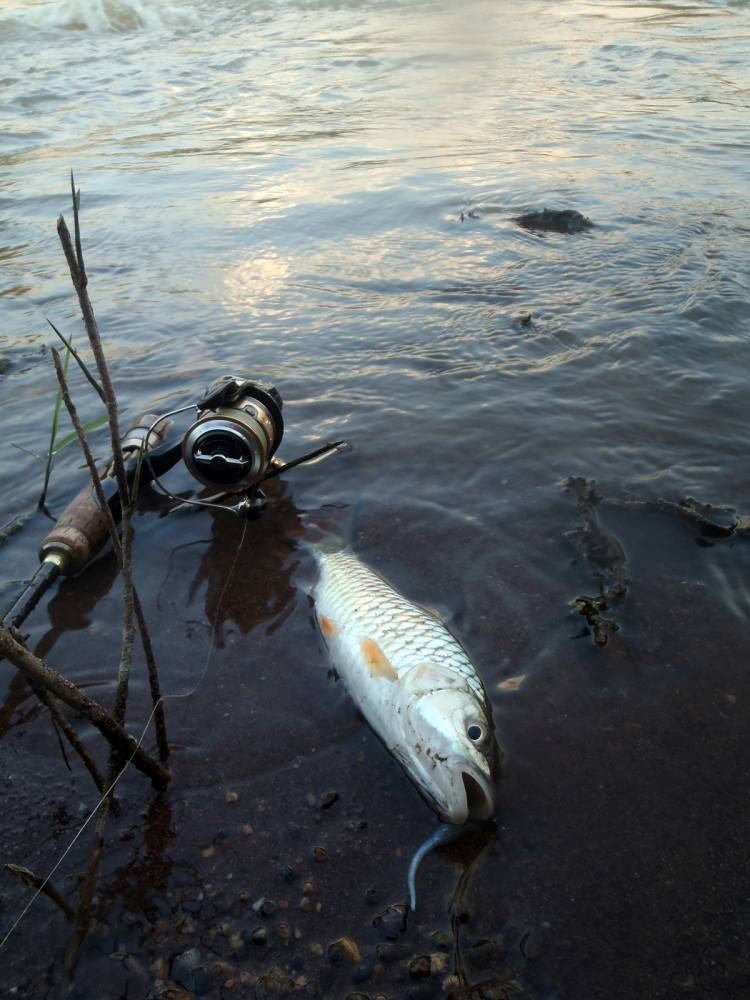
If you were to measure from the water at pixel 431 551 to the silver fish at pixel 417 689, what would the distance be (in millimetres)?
121

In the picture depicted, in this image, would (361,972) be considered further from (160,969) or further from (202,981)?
(160,969)

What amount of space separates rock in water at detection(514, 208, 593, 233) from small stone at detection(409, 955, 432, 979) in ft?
22.1

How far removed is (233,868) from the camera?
2.34 m

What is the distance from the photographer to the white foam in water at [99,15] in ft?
73.7

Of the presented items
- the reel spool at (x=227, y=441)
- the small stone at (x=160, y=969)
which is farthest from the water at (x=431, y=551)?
the reel spool at (x=227, y=441)

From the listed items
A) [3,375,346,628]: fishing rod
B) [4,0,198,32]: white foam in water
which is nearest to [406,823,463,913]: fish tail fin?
[3,375,346,628]: fishing rod

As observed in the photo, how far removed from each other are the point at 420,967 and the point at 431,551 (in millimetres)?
1882

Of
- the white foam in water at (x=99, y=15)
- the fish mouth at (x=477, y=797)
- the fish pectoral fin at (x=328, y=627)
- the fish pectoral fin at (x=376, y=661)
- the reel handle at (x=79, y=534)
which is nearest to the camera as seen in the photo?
the fish mouth at (x=477, y=797)

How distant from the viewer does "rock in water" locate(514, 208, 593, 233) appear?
24.4 feet

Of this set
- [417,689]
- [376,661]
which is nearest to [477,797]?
[417,689]

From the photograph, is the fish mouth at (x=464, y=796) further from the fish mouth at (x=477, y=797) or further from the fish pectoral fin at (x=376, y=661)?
the fish pectoral fin at (x=376, y=661)

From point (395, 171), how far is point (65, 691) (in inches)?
368

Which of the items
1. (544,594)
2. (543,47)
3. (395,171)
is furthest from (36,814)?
(543,47)

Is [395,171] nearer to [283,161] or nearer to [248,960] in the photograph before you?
[283,161]
